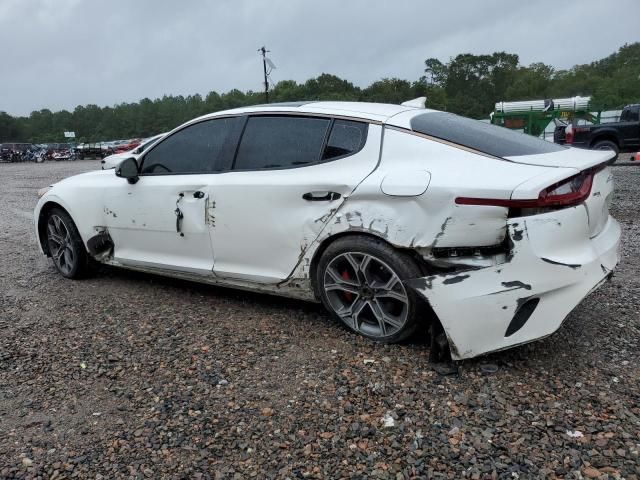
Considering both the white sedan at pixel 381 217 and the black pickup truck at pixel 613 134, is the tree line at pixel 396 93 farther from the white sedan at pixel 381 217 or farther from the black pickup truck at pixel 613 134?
the white sedan at pixel 381 217

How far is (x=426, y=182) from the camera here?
2.73m

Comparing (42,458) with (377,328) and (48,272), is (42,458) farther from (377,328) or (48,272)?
(48,272)

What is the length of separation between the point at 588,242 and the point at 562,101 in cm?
2397

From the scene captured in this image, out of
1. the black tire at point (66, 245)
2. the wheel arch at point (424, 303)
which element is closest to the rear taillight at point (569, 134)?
the wheel arch at point (424, 303)

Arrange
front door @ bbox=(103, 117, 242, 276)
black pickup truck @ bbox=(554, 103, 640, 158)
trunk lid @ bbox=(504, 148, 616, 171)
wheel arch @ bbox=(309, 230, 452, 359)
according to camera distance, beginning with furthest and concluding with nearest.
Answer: black pickup truck @ bbox=(554, 103, 640, 158) < front door @ bbox=(103, 117, 242, 276) < wheel arch @ bbox=(309, 230, 452, 359) < trunk lid @ bbox=(504, 148, 616, 171)

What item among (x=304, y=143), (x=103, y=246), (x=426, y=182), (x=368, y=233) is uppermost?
(x=304, y=143)

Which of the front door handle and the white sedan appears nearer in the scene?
the white sedan

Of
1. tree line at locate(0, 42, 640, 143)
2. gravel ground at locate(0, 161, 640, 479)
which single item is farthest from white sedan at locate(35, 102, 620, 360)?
tree line at locate(0, 42, 640, 143)

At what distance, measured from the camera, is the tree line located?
70.0m

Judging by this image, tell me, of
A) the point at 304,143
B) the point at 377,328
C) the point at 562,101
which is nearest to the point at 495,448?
the point at 377,328

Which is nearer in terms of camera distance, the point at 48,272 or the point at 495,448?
the point at 495,448

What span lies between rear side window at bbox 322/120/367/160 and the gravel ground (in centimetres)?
115

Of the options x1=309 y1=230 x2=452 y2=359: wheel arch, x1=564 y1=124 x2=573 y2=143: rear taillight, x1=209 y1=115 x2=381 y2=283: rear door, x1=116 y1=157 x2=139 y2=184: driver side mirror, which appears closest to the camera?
x1=309 y1=230 x2=452 y2=359: wheel arch

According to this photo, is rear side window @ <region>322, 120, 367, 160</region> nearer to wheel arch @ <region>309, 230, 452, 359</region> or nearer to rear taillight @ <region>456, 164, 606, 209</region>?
wheel arch @ <region>309, 230, 452, 359</region>
